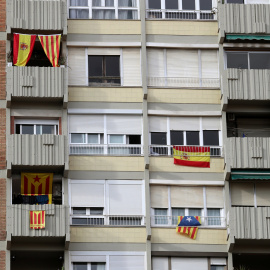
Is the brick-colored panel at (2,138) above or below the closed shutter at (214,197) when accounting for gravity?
above

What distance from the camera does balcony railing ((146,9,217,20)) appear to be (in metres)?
69.8

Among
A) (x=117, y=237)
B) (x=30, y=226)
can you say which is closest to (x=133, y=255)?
(x=117, y=237)

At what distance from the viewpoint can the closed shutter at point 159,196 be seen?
66.5 metres

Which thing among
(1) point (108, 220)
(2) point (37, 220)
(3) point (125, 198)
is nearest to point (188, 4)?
(3) point (125, 198)

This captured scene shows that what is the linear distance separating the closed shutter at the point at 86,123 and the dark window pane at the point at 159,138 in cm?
266

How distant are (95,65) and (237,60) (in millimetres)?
7564

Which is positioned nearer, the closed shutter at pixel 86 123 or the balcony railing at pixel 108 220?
the balcony railing at pixel 108 220

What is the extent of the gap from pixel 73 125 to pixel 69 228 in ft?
19.7

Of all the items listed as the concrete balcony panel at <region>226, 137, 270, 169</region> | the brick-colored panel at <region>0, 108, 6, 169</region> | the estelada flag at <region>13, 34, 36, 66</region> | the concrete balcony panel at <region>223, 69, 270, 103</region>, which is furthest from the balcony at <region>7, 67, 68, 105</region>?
the concrete balcony panel at <region>226, 137, 270, 169</region>

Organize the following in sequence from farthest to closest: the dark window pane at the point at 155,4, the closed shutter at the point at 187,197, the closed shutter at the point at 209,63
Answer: the dark window pane at the point at 155,4 → the closed shutter at the point at 209,63 → the closed shutter at the point at 187,197

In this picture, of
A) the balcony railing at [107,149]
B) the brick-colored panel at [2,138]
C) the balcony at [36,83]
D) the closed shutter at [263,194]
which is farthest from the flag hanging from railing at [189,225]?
the brick-colored panel at [2,138]

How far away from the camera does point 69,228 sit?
211 ft

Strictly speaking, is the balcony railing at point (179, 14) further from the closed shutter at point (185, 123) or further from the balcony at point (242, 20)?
the closed shutter at point (185, 123)

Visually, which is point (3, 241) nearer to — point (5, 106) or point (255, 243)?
point (5, 106)
